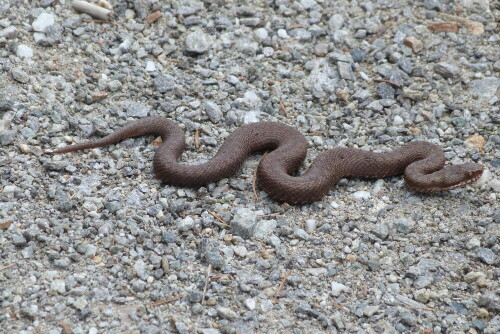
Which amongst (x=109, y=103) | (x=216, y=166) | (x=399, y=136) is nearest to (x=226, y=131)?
(x=216, y=166)

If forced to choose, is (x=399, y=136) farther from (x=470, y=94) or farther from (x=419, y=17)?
(x=419, y=17)

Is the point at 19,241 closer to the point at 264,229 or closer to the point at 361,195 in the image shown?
the point at 264,229

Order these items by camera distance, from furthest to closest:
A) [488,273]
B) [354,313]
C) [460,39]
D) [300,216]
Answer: [460,39], [300,216], [488,273], [354,313]

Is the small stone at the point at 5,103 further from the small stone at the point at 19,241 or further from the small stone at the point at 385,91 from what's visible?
the small stone at the point at 385,91

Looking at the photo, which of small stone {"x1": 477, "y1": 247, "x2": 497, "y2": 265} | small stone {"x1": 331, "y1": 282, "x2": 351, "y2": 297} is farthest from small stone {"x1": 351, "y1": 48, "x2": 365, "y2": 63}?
small stone {"x1": 331, "y1": 282, "x2": 351, "y2": 297}

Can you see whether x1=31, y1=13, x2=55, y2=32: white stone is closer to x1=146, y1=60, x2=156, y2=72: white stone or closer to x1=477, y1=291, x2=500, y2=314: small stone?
x1=146, y1=60, x2=156, y2=72: white stone

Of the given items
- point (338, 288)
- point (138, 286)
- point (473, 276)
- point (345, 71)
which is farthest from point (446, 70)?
point (138, 286)

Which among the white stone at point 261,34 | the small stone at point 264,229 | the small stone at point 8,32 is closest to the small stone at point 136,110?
the small stone at point 8,32
